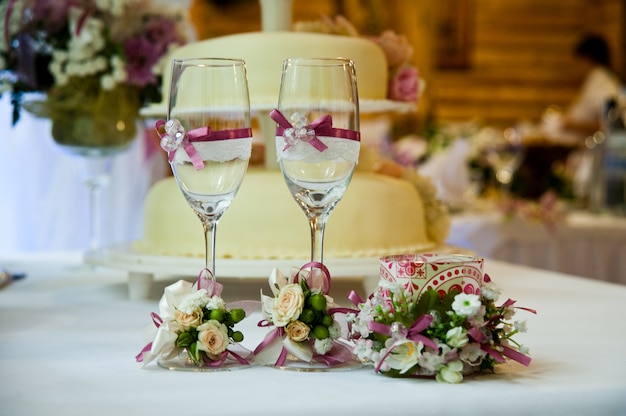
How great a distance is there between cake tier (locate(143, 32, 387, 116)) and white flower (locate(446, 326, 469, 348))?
2.41ft

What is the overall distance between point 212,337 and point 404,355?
177mm

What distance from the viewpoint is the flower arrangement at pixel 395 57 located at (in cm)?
162

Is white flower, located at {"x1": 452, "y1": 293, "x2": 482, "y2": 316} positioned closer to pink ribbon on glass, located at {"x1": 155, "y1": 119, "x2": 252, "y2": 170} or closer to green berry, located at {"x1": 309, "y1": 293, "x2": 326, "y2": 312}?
green berry, located at {"x1": 309, "y1": 293, "x2": 326, "y2": 312}

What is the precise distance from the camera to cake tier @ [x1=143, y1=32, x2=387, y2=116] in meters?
1.49

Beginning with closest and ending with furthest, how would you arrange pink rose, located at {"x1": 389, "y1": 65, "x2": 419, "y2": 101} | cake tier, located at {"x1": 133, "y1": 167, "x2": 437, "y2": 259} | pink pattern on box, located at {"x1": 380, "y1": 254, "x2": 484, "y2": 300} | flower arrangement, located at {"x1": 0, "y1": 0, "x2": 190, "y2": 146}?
pink pattern on box, located at {"x1": 380, "y1": 254, "x2": 484, "y2": 300} < cake tier, located at {"x1": 133, "y1": 167, "x2": 437, "y2": 259} < pink rose, located at {"x1": 389, "y1": 65, "x2": 419, "y2": 101} < flower arrangement, located at {"x1": 0, "y1": 0, "x2": 190, "y2": 146}

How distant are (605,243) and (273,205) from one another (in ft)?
6.82

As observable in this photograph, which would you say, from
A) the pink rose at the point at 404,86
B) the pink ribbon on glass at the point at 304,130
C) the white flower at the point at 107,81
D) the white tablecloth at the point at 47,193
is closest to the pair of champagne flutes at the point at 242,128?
the pink ribbon on glass at the point at 304,130

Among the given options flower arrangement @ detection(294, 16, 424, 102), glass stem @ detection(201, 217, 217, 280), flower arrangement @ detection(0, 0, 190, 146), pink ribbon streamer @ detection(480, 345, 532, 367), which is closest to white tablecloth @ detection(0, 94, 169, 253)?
flower arrangement @ detection(0, 0, 190, 146)

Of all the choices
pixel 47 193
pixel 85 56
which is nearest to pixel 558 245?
pixel 47 193

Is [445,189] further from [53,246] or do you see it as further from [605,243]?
[53,246]

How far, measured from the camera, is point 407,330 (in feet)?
2.64

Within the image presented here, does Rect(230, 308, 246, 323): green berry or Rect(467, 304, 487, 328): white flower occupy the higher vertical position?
Rect(467, 304, 487, 328): white flower

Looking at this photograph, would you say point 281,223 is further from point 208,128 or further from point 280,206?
point 208,128

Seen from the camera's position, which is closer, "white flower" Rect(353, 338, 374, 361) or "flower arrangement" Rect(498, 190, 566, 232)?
"white flower" Rect(353, 338, 374, 361)
